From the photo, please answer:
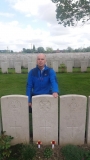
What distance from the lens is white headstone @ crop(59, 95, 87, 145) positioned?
2.98 meters

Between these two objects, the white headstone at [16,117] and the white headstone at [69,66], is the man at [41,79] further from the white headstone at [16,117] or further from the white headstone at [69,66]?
the white headstone at [69,66]

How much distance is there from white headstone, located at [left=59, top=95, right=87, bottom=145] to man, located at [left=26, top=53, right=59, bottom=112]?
1.03 ft

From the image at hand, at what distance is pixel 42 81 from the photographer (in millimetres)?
3234

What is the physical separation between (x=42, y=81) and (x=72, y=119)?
873mm

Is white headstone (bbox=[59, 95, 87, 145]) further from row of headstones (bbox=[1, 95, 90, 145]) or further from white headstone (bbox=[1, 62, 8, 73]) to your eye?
white headstone (bbox=[1, 62, 8, 73])

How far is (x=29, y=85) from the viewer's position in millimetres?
3291

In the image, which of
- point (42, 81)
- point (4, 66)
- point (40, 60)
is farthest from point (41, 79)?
point (4, 66)

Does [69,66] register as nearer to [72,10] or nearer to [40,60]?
[72,10]

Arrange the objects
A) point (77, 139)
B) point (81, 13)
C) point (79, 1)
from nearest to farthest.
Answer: point (77, 139)
point (79, 1)
point (81, 13)

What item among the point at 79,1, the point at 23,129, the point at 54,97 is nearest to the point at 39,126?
the point at 23,129

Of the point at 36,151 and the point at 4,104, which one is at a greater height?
the point at 4,104

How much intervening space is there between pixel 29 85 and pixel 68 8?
438 inches

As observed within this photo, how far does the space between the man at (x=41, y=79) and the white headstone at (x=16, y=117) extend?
267 mm

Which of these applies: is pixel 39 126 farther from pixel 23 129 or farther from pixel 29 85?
pixel 29 85
